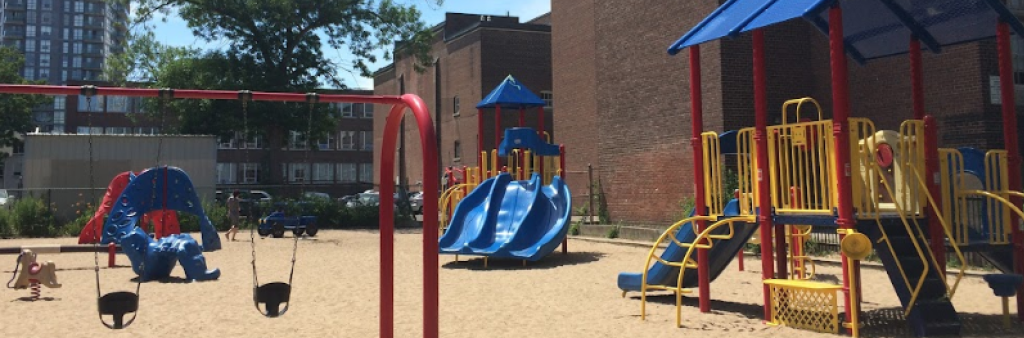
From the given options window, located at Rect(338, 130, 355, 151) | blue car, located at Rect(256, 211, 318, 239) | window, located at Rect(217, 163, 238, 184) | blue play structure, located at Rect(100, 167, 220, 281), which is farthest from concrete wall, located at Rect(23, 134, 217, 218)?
window, located at Rect(338, 130, 355, 151)

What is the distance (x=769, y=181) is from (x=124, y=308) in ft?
22.8

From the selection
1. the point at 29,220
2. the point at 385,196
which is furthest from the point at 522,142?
the point at 29,220

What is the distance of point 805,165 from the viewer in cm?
898

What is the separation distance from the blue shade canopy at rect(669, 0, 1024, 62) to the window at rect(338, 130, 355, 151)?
68645 millimetres

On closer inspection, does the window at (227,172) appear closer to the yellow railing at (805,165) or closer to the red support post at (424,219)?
the yellow railing at (805,165)

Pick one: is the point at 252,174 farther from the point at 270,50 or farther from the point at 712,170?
the point at 712,170

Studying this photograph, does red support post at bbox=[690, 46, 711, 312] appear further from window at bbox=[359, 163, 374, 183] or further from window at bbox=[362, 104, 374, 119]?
window at bbox=[359, 163, 374, 183]

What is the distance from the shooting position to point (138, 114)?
50781 millimetres

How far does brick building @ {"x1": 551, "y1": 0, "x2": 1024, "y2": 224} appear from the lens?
16828 millimetres

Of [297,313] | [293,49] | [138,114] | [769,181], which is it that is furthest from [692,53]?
[138,114]

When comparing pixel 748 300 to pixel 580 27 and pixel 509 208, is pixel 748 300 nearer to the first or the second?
pixel 509 208

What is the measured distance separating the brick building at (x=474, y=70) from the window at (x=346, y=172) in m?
25.7

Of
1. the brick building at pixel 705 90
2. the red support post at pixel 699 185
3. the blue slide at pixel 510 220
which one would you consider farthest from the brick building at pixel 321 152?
the red support post at pixel 699 185

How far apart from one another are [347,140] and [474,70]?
32987 mm
